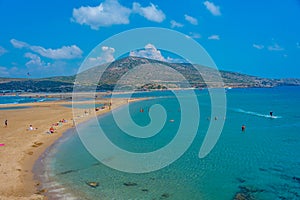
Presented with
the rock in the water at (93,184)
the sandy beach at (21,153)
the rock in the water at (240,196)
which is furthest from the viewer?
the rock in the water at (93,184)

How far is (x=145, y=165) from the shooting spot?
24125mm

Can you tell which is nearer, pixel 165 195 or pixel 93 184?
pixel 165 195

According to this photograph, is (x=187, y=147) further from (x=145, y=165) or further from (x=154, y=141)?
(x=145, y=165)

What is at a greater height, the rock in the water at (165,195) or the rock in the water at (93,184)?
the rock in the water at (93,184)

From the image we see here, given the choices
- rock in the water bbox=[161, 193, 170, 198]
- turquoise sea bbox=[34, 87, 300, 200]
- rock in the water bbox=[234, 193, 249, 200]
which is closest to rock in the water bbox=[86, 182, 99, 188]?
turquoise sea bbox=[34, 87, 300, 200]

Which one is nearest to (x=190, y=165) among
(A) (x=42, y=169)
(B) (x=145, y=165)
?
(B) (x=145, y=165)

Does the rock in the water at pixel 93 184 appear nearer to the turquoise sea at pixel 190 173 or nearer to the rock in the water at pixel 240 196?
the turquoise sea at pixel 190 173

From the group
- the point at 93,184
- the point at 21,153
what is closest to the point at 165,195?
the point at 93,184

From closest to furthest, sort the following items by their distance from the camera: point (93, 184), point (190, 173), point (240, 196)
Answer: point (240, 196), point (93, 184), point (190, 173)

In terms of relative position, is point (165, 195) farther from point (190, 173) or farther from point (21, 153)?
point (21, 153)

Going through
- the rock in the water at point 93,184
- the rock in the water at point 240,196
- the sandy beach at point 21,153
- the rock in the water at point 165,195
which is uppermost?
the sandy beach at point 21,153

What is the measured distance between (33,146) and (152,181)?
1653cm

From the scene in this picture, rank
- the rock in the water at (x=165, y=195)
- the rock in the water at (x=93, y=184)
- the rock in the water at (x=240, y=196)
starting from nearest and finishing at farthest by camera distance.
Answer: the rock in the water at (x=240, y=196) < the rock in the water at (x=165, y=195) < the rock in the water at (x=93, y=184)

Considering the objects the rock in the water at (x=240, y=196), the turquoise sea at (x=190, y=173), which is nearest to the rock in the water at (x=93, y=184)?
the turquoise sea at (x=190, y=173)
